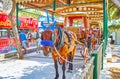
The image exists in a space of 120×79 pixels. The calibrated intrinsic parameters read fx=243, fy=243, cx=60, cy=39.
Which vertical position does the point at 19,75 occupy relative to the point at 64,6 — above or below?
below

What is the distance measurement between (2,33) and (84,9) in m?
6.45

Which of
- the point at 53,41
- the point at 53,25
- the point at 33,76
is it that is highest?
the point at 53,25

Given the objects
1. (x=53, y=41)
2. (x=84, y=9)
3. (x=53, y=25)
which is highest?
(x=84, y=9)

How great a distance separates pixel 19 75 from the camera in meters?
9.03

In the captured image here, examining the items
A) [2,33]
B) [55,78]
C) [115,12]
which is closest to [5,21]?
[2,33]

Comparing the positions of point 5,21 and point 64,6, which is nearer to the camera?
point 64,6

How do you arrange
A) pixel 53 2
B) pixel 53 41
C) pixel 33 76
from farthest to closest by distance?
1. pixel 53 2
2. pixel 33 76
3. pixel 53 41

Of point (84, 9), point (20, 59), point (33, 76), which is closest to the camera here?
point (33, 76)

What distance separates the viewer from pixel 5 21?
18.7 m

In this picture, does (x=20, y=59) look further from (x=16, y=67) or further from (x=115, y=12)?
(x=115, y=12)

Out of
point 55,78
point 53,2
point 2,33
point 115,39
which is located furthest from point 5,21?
point 115,39

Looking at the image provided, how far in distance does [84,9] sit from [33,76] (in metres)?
9.15

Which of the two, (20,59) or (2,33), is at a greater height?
(2,33)

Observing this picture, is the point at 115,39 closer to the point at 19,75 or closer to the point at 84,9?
the point at 84,9
